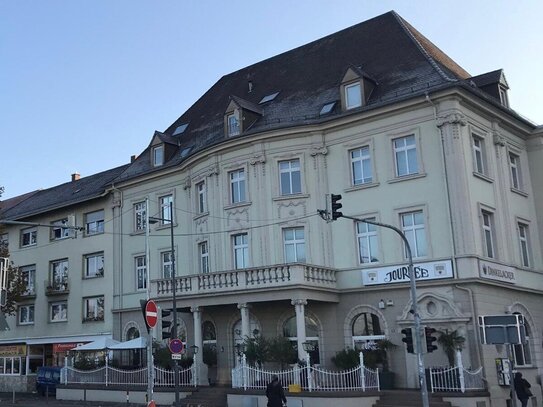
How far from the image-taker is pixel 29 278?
44562mm

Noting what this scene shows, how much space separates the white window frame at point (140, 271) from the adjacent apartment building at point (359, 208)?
0.71 m

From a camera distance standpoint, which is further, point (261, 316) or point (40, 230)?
point (40, 230)

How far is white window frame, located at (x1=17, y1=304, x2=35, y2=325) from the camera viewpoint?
4359 cm

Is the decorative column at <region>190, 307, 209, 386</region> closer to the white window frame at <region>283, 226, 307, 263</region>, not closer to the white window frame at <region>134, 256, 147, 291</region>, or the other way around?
the white window frame at <region>283, 226, 307, 263</region>

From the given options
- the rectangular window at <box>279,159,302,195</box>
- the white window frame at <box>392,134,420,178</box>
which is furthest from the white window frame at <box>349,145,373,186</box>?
the rectangular window at <box>279,159,302,195</box>

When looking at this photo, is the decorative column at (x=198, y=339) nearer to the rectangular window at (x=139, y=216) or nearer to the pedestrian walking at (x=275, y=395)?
the pedestrian walking at (x=275, y=395)

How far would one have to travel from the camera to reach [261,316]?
30859 mm

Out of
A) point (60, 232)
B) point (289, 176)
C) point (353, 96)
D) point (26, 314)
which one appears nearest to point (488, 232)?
point (353, 96)

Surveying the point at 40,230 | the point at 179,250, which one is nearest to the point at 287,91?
the point at 179,250

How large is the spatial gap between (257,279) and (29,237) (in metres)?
23.1

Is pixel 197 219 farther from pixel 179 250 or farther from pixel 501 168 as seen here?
pixel 501 168

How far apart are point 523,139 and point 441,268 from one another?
9.80 meters

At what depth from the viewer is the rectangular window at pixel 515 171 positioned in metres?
31.4

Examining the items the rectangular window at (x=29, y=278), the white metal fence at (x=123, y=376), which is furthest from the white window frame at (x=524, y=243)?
the rectangular window at (x=29, y=278)
